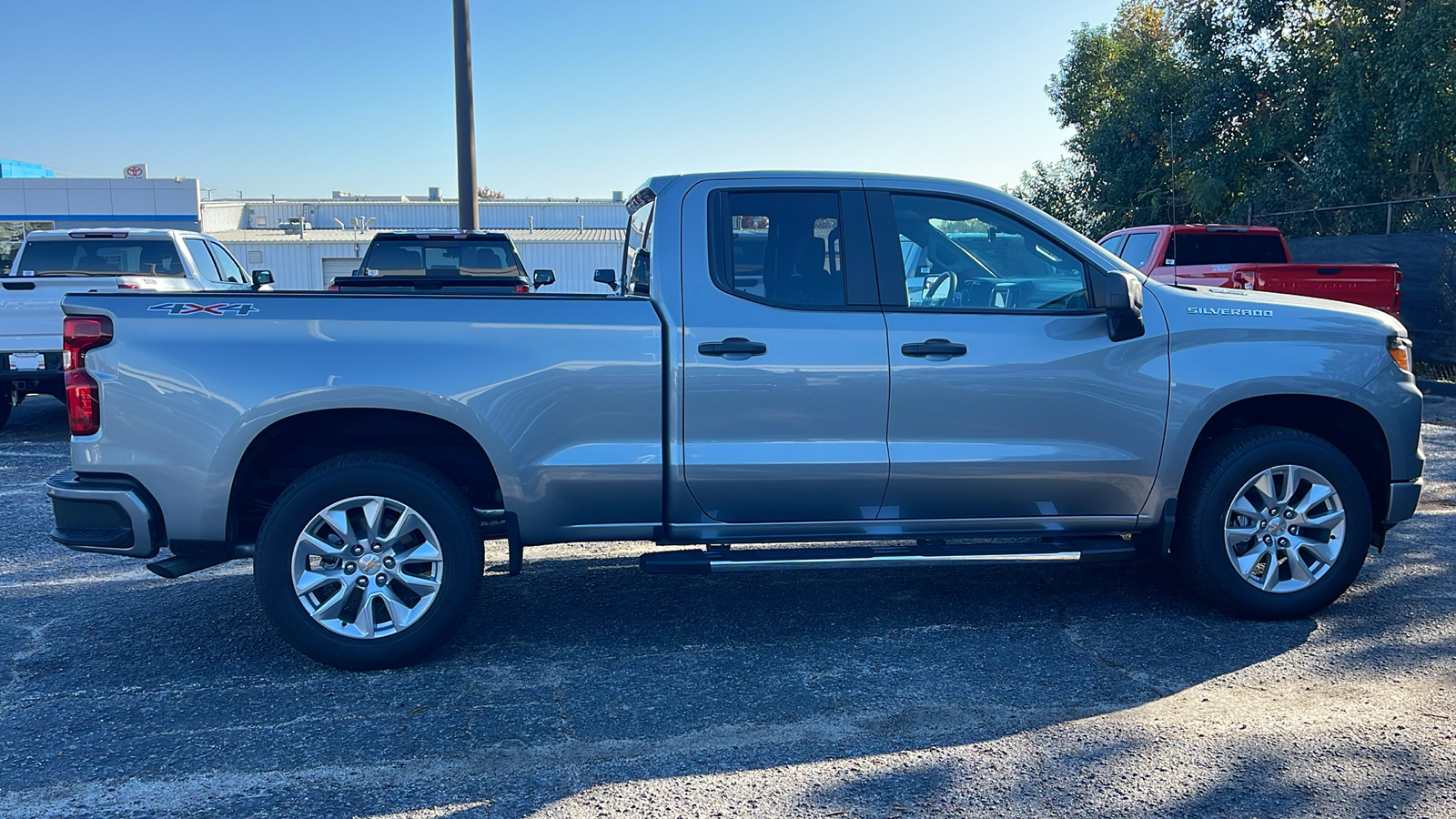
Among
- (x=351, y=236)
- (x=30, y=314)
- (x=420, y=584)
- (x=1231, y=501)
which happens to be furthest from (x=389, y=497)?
(x=351, y=236)

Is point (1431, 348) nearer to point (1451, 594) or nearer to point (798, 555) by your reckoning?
point (1451, 594)

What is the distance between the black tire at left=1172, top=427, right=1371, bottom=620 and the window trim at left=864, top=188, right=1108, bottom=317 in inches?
34.3

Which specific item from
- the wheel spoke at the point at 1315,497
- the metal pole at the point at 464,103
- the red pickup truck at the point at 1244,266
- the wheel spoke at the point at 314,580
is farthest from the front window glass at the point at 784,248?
the metal pole at the point at 464,103

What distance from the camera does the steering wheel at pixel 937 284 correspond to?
4.65 meters

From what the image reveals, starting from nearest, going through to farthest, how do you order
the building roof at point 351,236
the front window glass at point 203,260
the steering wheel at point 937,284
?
the steering wheel at point 937,284
the front window glass at point 203,260
the building roof at point 351,236

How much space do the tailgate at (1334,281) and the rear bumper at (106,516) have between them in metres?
10.0

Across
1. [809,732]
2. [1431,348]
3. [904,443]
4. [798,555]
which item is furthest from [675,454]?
[1431,348]

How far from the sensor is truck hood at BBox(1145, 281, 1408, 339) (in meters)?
4.73

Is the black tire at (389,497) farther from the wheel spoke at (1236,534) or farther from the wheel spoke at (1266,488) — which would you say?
the wheel spoke at (1266,488)

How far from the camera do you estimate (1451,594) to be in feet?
→ 17.0

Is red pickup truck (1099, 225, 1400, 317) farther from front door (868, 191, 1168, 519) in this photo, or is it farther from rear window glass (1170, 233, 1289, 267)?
front door (868, 191, 1168, 519)

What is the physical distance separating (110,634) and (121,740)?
1285 mm

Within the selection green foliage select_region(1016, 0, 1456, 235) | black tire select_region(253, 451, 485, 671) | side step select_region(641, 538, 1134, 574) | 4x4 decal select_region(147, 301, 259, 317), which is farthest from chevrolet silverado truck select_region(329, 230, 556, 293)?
green foliage select_region(1016, 0, 1456, 235)

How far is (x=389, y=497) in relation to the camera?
4203mm
